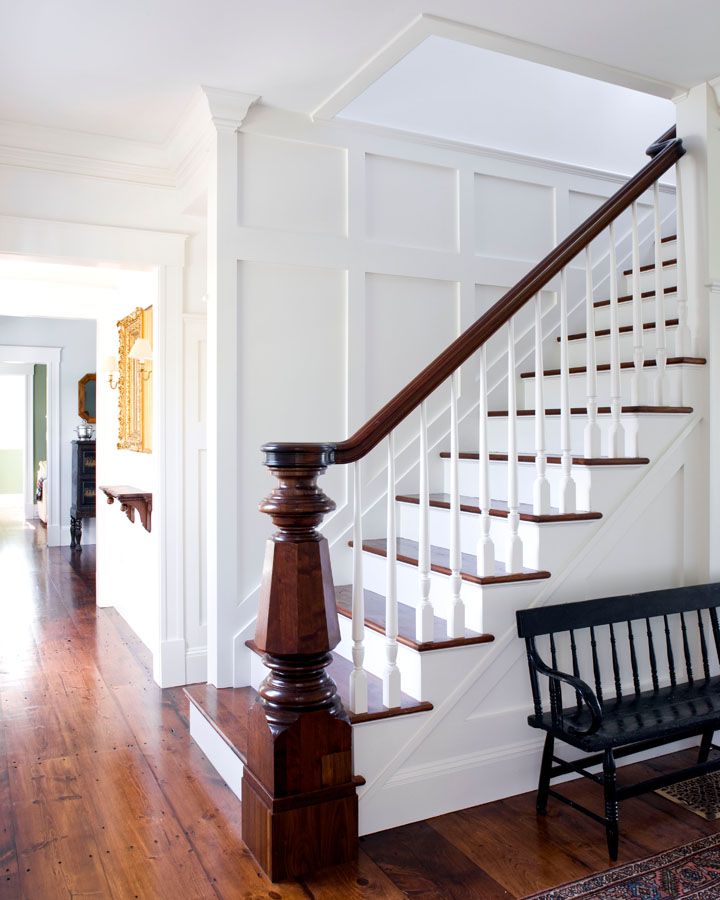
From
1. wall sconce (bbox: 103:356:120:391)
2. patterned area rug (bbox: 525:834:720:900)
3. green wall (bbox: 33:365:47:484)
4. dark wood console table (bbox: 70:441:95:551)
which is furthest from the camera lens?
green wall (bbox: 33:365:47:484)

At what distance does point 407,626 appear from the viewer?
2.71 meters

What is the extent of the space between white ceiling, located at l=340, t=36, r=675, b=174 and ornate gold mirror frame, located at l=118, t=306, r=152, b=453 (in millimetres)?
1890

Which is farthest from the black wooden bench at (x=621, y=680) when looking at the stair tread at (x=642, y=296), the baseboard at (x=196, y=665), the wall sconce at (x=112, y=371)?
the wall sconce at (x=112, y=371)

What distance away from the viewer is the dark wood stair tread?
2690 mm

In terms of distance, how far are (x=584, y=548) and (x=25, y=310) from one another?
5.31 metres

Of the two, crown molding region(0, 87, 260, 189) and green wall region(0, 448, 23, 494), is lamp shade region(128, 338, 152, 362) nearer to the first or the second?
crown molding region(0, 87, 260, 189)

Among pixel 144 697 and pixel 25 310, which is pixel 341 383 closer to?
pixel 144 697

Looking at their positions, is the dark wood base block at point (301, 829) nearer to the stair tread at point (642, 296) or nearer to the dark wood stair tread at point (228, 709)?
the dark wood stair tread at point (228, 709)

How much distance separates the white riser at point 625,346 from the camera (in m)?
3.34

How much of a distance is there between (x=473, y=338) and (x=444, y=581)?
2.90 ft

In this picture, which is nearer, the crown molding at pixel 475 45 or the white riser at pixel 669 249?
the crown molding at pixel 475 45

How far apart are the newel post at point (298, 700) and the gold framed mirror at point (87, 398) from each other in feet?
24.3

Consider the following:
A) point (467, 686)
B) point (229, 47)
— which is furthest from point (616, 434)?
point (229, 47)

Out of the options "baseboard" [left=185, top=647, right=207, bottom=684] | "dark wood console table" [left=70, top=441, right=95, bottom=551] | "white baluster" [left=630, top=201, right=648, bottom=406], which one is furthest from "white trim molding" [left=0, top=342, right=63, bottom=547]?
"white baluster" [left=630, top=201, right=648, bottom=406]
